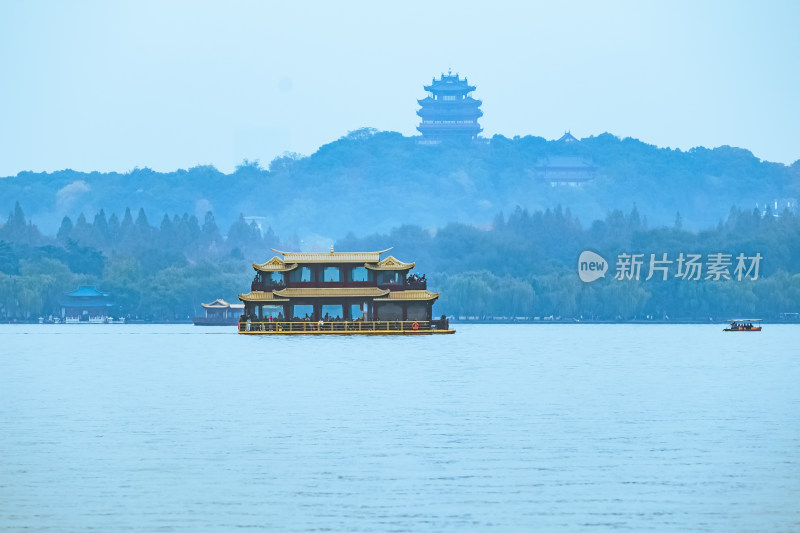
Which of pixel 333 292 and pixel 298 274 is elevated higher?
pixel 298 274

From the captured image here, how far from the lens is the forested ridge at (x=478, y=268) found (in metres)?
107

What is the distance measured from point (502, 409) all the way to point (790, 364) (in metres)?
20.5

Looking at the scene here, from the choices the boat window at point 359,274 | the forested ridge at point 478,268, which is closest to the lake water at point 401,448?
the boat window at point 359,274

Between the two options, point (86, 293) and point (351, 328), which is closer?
point (351, 328)

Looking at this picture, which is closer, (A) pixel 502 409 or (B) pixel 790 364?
(A) pixel 502 409

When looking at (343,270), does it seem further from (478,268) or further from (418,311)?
(478,268)

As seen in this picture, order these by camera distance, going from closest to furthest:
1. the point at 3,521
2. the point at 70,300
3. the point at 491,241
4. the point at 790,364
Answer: the point at 3,521
the point at 790,364
the point at 70,300
the point at 491,241

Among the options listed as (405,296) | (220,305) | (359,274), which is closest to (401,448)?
(405,296)

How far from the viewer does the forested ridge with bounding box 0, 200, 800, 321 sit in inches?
4220

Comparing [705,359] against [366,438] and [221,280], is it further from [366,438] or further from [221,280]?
[221,280]

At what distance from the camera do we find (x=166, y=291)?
369ft

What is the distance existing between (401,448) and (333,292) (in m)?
42.6

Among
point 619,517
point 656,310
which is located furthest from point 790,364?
point 656,310

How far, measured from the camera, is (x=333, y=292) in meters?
66.4
